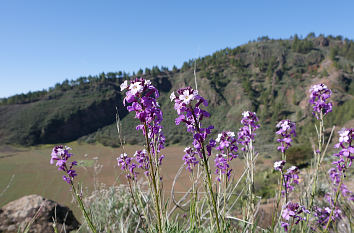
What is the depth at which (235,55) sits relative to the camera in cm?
8319

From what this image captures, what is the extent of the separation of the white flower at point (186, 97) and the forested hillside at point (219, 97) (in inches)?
1479

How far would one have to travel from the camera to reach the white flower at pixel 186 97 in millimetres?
1358

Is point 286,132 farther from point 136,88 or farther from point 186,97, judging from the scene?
point 136,88

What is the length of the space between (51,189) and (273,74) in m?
66.8

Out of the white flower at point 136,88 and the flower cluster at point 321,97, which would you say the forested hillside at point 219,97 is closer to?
the flower cluster at point 321,97

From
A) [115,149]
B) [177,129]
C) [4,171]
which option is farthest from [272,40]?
[4,171]

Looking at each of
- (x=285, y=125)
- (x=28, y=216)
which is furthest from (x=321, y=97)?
(x=28, y=216)

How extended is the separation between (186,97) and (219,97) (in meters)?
63.2

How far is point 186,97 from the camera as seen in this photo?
141 cm

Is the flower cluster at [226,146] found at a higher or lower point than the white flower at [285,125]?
lower

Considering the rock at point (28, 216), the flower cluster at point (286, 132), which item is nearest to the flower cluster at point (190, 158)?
the flower cluster at point (286, 132)

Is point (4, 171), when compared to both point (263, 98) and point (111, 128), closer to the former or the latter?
point (111, 128)

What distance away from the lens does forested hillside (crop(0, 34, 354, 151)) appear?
152ft

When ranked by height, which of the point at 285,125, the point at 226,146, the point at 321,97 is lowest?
the point at 226,146
